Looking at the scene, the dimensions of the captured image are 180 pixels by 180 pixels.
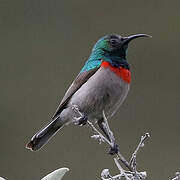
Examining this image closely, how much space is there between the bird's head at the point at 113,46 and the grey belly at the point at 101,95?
19 cm

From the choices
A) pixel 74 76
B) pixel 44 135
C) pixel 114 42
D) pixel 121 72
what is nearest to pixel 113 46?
pixel 114 42

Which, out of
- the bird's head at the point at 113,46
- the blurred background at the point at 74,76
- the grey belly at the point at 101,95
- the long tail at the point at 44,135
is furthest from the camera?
the blurred background at the point at 74,76

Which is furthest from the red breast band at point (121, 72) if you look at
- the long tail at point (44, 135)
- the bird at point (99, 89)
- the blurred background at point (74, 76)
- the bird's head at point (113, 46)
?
the blurred background at point (74, 76)

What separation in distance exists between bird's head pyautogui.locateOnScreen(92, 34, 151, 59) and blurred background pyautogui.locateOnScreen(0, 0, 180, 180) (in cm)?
179

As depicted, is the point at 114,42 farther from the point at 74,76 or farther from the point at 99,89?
the point at 74,76

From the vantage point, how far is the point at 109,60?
11.5 feet

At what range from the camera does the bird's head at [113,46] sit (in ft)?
11.6

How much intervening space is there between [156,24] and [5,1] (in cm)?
172

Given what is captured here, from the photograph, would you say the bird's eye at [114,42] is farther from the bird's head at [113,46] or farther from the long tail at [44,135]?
the long tail at [44,135]

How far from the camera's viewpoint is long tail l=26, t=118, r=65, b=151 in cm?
334

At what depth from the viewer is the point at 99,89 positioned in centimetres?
327

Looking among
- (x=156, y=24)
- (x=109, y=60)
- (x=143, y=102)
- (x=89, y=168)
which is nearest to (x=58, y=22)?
(x=156, y=24)

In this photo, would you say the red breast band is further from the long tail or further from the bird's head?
the long tail

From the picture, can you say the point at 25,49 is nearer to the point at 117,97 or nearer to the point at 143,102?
the point at 143,102
